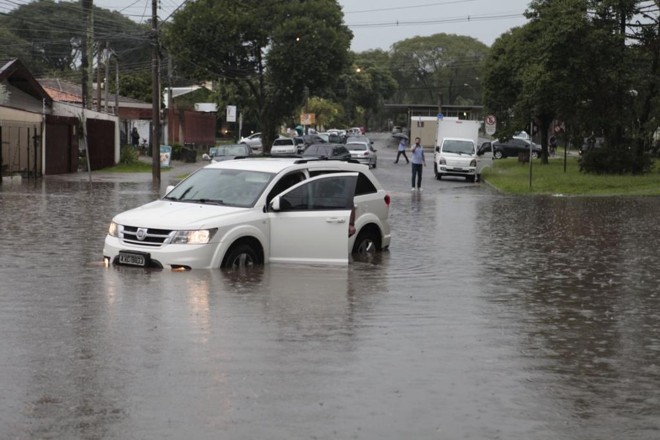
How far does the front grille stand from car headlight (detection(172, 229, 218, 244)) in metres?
0.10

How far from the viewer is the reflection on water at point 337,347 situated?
6.41 m

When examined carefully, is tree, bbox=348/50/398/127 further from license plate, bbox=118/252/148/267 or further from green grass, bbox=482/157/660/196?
license plate, bbox=118/252/148/267

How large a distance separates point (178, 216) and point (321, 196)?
7.00 feet

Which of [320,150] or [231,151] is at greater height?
[320,150]

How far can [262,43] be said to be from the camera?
62594 millimetres

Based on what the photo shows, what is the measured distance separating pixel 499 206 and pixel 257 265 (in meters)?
16.6

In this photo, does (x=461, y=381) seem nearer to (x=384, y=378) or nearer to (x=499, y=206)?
(x=384, y=378)

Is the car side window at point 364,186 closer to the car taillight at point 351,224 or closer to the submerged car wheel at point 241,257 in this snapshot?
the car taillight at point 351,224

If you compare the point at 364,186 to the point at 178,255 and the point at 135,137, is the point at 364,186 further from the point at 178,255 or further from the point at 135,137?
the point at 135,137

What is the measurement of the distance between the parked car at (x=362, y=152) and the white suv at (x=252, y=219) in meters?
38.1

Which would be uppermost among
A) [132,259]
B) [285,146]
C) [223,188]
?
[285,146]

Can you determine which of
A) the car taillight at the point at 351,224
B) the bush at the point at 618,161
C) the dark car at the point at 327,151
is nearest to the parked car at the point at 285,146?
the dark car at the point at 327,151

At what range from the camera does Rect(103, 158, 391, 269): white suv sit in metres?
12.5

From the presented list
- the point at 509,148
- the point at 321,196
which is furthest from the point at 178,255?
the point at 509,148
